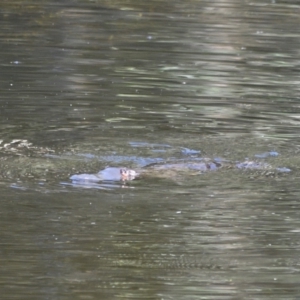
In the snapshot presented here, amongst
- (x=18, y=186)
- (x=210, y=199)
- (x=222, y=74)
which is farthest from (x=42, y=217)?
(x=222, y=74)

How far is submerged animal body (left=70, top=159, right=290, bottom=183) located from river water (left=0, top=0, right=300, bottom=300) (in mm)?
61

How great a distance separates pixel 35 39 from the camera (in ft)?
30.1

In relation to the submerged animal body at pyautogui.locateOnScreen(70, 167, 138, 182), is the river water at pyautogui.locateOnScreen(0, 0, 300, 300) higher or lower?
lower

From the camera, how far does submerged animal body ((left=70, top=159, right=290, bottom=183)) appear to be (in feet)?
17.0

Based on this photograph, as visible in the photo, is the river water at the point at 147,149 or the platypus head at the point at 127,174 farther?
the platypus head at the point at 127,174

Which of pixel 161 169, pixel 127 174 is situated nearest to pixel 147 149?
pixel 161 169

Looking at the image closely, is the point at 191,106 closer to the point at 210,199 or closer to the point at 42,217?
the point at 210,199

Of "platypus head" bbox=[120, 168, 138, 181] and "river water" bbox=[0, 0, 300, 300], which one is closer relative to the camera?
"river water" bbox=[0, 0, 300, 300]

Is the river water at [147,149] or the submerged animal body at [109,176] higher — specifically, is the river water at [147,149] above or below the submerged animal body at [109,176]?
below

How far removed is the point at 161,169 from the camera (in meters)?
5.36

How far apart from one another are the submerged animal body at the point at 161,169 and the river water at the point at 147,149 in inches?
2.4

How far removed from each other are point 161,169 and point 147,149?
1.77 feet

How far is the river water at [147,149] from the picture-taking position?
13.4 ft

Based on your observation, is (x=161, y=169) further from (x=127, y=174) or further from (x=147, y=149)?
(x=147, y=149)
